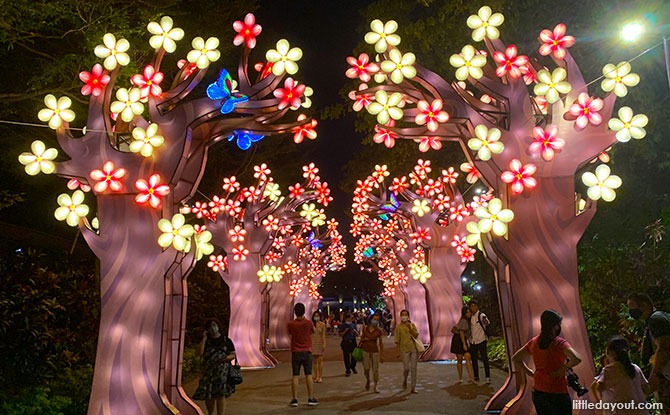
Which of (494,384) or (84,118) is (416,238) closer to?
(494,384)

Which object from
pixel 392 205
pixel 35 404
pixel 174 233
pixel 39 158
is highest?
pixel 392 205

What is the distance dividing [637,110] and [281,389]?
28.5 feet

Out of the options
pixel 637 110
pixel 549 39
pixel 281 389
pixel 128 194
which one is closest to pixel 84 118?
pixel 128 194

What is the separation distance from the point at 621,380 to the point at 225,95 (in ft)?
19.2

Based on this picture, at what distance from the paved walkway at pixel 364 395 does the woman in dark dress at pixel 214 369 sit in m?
1.70

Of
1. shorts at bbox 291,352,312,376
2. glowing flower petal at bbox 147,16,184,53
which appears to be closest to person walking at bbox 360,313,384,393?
shorts at bbox 291,352,312,376

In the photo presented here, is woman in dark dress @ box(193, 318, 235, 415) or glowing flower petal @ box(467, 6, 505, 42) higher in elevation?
glowing flower petal @ box(467, 6, 505, 42)

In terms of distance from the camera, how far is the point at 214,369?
786 cm

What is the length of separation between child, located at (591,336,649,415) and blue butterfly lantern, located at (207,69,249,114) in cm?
547

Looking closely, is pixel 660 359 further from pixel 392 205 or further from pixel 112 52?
pixel 392 205

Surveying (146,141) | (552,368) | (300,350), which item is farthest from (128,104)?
(552,368)

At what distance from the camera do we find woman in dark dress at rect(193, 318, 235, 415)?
25.6ft

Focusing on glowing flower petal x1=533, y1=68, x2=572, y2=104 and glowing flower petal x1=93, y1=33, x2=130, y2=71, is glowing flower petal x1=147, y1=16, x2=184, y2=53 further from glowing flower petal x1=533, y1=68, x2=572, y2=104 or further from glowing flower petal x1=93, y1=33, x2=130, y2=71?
glowing flower petal x1=533, y1=68, x2=572, y2=104

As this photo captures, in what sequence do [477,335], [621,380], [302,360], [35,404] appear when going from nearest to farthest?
[621,380] → [35,404] → [302,360] → [477,335]
